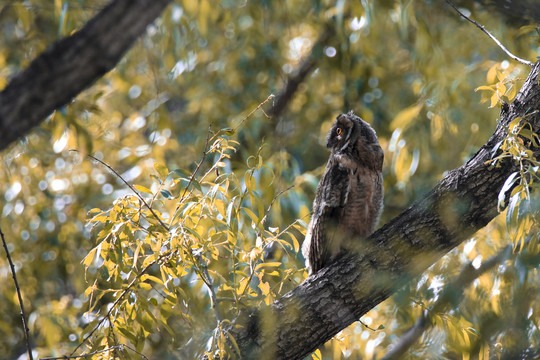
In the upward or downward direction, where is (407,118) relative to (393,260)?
upward

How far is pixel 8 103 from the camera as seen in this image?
1.06m

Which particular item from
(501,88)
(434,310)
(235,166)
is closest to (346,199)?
(434,310)

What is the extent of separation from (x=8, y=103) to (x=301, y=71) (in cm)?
390

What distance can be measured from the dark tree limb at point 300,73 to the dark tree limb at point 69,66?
118 inches

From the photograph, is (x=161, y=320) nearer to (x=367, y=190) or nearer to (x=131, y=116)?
(x=367, y=190)

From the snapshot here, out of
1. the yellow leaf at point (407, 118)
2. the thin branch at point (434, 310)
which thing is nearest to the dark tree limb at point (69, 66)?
the thin branch at point (434, 310)

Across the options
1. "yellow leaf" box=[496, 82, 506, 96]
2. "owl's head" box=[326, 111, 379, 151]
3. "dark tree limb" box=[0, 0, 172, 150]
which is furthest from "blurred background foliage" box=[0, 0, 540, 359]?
"dark tree limb" box=[0, 0, 172, 150]

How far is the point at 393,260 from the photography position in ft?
6.06

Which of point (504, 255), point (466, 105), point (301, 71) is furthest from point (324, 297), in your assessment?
point (301, 71)

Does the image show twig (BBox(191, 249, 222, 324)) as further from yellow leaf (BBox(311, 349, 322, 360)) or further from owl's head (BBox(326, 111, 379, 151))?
owl's head (BBox(326, 111, 379, 151))

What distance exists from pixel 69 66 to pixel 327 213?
135 cm

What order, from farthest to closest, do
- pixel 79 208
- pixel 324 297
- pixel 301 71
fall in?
pixel 301 71, pixel 79 208, pixel 324 297

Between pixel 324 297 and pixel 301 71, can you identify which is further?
pixel 301 71

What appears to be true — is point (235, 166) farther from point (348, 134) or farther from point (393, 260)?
point (393, 260)
